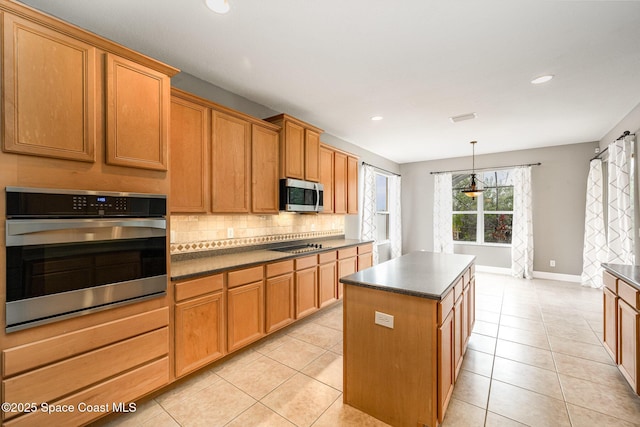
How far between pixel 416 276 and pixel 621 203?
3865mm

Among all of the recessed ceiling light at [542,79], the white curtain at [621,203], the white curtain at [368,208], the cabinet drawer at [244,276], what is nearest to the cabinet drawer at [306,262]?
the cabinet drawer at [244,276]

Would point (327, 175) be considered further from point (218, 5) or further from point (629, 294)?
point (629, 294)

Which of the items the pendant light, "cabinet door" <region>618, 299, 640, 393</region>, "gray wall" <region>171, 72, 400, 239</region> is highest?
"gray wall" <region>171, 72, 400, 239</region>

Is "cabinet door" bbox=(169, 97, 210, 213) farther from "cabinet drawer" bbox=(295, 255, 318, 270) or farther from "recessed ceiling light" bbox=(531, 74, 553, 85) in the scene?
"recessed ceiling light" bbox=(531, 74, 553, 85)

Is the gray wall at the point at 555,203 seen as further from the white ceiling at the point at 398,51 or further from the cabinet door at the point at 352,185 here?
the cabinet door at the point at 352,185

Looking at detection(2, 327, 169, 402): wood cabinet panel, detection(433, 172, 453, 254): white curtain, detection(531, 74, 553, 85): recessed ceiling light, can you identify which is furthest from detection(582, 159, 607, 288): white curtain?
detection(2, 327, 169, 402): wood cabinet panel

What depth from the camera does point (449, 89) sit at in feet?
9.91

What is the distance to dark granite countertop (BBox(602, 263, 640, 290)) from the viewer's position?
2.00 m

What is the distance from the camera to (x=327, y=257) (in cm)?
374

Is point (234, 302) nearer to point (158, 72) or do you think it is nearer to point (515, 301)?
point (158, 72)

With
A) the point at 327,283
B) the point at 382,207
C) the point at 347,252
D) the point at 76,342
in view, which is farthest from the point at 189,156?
the point at 382,207

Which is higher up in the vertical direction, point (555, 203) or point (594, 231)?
point (555, 203)

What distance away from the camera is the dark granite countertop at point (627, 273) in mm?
1998

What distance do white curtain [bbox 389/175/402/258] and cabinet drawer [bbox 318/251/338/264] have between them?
3252mm
